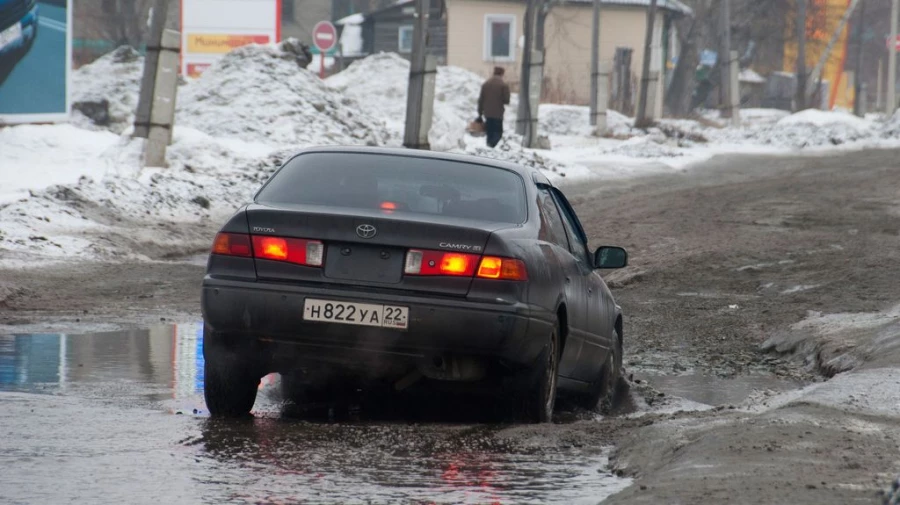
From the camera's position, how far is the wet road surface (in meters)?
5.20

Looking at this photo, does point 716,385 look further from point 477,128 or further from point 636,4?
point 636,4

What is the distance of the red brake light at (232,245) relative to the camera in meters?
6.76

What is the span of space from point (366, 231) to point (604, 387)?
2413 mm

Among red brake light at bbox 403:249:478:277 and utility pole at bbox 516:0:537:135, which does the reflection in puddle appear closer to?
red brake light at bbox 403:249:478:277

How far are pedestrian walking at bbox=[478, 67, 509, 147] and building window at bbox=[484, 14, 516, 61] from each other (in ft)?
115

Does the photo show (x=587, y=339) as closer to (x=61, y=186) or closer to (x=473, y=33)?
(x=61, y=186)

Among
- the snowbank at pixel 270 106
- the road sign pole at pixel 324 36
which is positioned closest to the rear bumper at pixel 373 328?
the snowbank at pixel 270 106

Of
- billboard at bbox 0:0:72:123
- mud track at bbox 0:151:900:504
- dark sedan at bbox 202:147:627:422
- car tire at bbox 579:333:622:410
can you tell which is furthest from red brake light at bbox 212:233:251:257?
billboard at bbox 0:0:72:123

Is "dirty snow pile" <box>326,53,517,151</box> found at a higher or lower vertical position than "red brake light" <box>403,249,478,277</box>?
lower

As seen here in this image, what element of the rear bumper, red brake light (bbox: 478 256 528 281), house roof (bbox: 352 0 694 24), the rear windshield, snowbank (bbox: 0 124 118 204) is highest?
house roof (bbox: 352 0 694 24)

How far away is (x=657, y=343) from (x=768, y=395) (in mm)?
3079

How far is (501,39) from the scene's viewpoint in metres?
68.8

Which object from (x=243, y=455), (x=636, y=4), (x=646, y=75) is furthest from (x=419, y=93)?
(x=636, y=4)

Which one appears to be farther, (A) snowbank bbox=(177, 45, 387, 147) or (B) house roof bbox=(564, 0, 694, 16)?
(B) house roof bbox=(564, 0, 694, 16)
